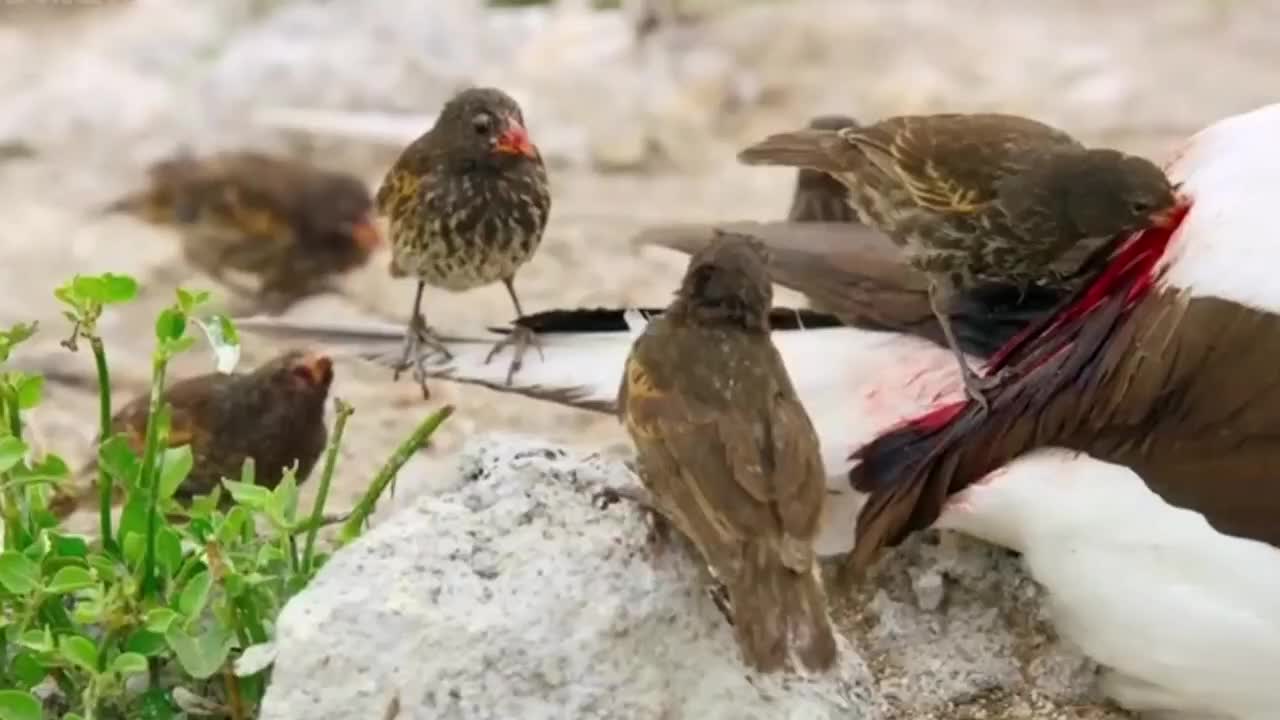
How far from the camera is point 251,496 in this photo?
2127mm

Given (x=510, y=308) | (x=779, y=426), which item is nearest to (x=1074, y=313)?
(x=779, y=426)

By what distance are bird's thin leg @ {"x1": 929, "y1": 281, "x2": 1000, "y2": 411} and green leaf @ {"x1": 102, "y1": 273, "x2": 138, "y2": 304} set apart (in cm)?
100

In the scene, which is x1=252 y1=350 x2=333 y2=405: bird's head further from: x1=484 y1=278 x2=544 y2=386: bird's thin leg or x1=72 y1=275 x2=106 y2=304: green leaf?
x1=72 y1=275 x2=106 y2=304: green leaf

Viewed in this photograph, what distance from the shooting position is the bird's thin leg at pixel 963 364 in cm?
254

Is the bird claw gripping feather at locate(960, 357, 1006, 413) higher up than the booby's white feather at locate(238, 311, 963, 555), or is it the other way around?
the bird claw gripping feather at locate(960, 357, 1006, 413)

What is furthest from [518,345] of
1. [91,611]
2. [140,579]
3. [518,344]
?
[91,611]

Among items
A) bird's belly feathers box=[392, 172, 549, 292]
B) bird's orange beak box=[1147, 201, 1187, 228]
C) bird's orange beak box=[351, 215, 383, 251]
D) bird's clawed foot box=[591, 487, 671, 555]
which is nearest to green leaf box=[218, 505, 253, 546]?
bird's clawed foot box=[591, 487, 671, 555]

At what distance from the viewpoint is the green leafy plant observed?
2021 mm

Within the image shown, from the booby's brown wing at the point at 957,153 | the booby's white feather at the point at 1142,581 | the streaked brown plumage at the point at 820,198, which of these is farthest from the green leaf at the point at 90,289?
the streaked brown plumage at the point at 820,198

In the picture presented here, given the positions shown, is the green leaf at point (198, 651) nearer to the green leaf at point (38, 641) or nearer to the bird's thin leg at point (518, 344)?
the green leaf at point (38, 641)

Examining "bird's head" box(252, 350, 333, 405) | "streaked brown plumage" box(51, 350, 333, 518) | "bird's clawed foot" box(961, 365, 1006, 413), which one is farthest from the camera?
"bird's head" box(252, 350, 333, 405)

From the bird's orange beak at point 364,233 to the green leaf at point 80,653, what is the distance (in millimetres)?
3567

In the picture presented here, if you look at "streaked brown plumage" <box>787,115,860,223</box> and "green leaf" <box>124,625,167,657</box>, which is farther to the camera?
"streaked brown plumage" <box>787,115,860,223</box>

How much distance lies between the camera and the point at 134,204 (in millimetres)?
5715
